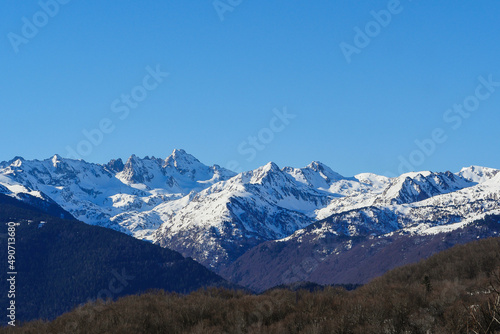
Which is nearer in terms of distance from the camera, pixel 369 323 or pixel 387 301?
pixel 369 323

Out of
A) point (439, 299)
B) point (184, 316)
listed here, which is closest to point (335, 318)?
point (439, 299)

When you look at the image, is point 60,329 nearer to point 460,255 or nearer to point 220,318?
point 220,318

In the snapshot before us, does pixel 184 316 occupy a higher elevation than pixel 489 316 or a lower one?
higher

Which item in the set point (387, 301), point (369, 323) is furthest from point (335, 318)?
point (387, 301)

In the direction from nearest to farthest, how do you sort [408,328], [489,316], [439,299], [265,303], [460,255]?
1. [489,316]
2. [408,328]
3. [439,299]
4. [265,303]
5. [460,255]

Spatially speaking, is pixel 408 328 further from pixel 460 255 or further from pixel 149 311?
pixel 460 255

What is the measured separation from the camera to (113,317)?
71375 mm

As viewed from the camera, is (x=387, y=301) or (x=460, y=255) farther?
(x=460, y=255)

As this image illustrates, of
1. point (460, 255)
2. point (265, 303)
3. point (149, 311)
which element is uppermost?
point (149, 311)

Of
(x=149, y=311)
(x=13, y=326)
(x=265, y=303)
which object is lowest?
(x=265, y=303)

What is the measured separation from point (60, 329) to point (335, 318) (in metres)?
30.2

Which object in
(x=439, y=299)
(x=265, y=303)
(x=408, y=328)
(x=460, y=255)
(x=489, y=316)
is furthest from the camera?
(x=460, y=255)

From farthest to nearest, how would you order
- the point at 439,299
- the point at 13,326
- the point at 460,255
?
the point at 460,255 < the point at 13,326 < the point at 439,299

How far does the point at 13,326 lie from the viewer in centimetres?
7950
